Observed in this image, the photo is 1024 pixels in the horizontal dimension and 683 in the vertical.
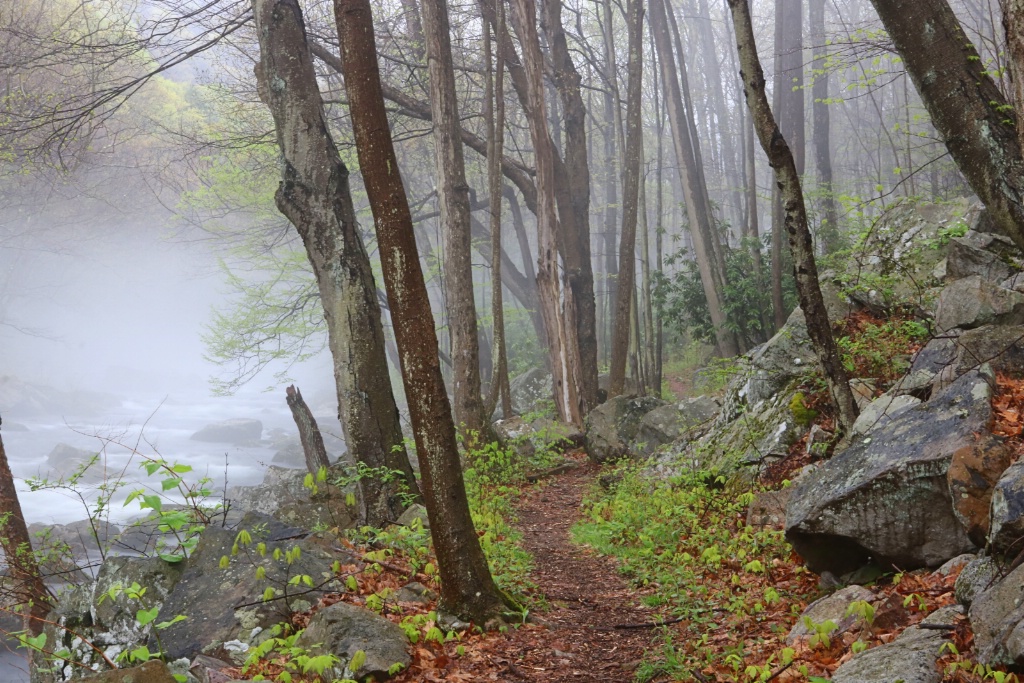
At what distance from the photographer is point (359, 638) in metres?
3.94

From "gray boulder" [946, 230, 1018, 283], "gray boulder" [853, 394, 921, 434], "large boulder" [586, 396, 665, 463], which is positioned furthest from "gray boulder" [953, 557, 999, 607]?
"large boulder" [586, 396, 665, 463]

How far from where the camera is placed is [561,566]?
22.2ft

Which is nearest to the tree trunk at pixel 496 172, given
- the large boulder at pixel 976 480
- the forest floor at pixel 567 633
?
the forest floor at pixel 567 633

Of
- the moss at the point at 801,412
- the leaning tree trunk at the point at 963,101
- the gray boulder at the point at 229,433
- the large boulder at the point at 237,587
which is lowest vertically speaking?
the large boulder at the point at 237,587

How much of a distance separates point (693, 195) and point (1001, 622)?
1220cm

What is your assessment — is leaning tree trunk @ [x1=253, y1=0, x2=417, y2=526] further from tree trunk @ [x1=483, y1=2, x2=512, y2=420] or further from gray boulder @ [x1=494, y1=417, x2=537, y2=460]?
gray boulder @ [x1=494, y1=417, x2=537, y2=460]

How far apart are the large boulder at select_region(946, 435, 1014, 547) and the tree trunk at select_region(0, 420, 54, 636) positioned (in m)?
6.71

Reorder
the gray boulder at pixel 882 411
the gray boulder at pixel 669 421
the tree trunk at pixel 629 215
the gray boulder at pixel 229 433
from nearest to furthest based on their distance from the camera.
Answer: the gray boulder at pixel 882 411, the gray boulder at pixel 669 421, the tree trunk at pixel 629 215, the gray boulder at pixel 229 433

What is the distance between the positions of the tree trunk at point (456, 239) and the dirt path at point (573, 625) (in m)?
2.24

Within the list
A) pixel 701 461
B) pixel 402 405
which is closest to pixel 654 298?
pixel 701 461

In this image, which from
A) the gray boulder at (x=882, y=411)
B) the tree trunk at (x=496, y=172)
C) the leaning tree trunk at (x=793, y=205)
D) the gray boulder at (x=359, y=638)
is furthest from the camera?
the tree trunk at (x=496, y=172)

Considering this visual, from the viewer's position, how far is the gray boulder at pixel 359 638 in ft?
12.5

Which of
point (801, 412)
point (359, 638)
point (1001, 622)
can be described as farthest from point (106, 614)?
point (801, 412)

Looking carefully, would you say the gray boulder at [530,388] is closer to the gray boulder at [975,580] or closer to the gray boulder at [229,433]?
the gray boulder at [229,433]
